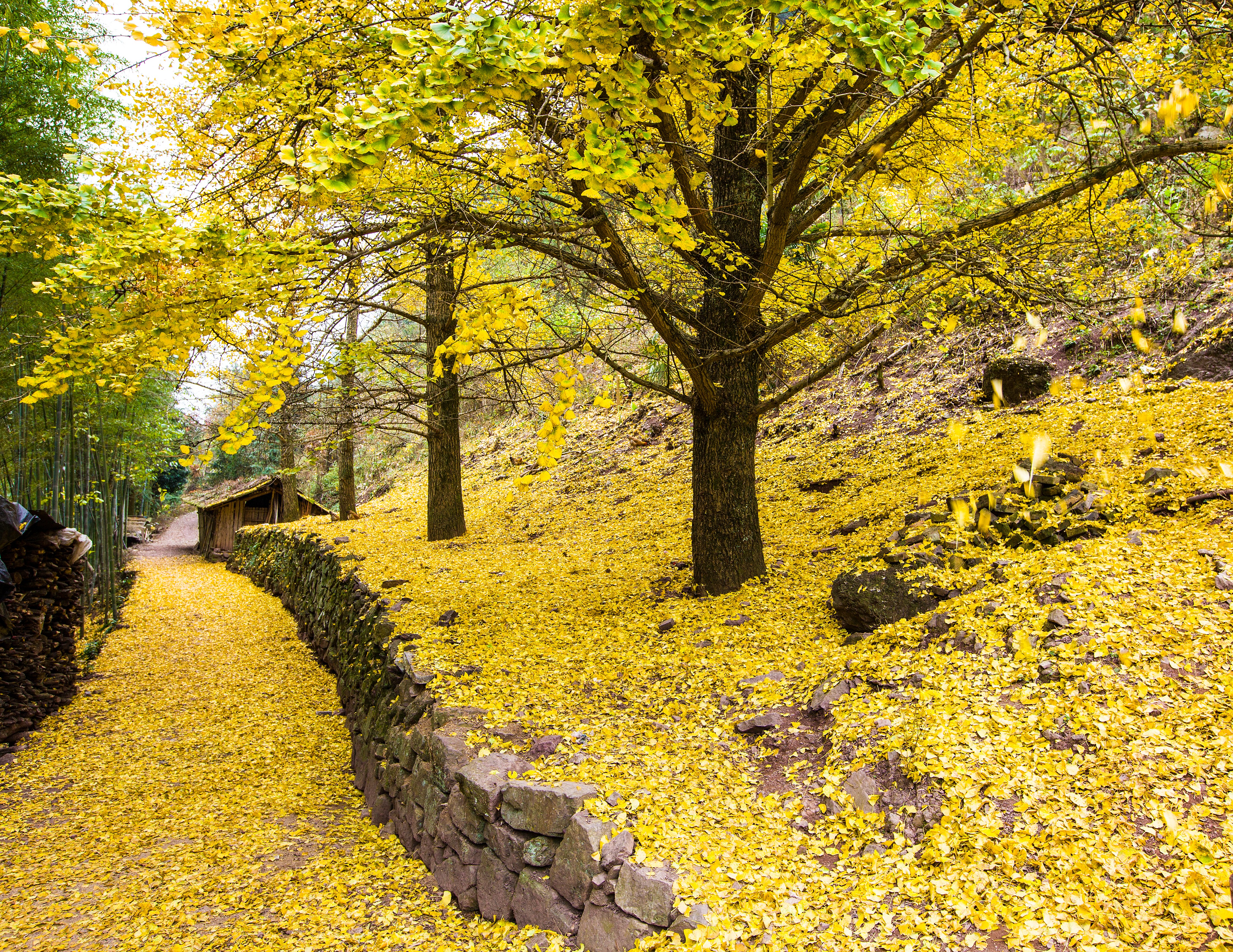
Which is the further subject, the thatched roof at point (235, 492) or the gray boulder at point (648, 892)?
the thatched roof at point (235, 492)

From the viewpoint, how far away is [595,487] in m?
10.9

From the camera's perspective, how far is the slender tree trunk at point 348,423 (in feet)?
20.5

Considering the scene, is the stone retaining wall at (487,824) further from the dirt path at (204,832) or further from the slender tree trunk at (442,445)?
the slender tree trunk at (442,445)

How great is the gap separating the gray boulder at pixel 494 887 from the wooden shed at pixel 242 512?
1747 cm

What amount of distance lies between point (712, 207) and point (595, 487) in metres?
6.36

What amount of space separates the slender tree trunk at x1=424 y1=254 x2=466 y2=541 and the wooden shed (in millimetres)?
11548

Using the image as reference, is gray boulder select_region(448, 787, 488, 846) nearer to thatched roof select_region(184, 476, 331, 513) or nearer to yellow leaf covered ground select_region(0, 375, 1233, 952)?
yellow leaf covered ground select_region(0, 375, 1233, 952)

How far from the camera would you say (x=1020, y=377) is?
286 inches

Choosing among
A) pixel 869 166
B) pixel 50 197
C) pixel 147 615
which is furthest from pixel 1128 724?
pixel 147 615

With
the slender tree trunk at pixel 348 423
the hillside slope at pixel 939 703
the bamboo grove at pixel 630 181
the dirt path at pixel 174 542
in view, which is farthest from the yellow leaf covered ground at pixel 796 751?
the dirt path at pixel 174 542

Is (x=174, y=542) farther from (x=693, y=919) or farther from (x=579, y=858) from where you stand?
(x=693, y=919)

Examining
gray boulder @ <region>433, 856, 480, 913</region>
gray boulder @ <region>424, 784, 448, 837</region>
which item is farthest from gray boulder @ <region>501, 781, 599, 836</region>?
gray boulder @ <region>424, 784, 448, 837</region>

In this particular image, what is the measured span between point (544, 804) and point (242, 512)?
20.0m

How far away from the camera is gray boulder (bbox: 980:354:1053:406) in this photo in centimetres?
715
